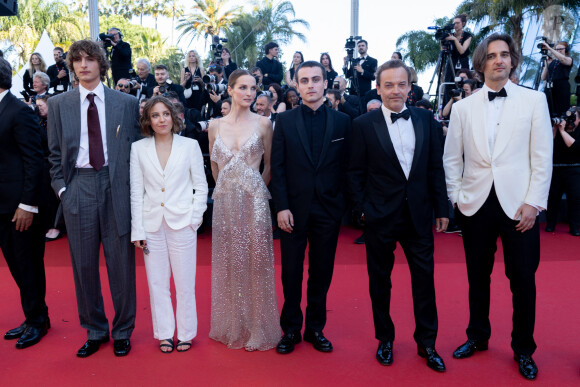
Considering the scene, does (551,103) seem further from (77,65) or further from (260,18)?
(260,18)

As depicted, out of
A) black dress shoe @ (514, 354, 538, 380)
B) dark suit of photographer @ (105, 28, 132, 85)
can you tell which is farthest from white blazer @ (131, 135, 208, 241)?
dark suit of photographer @ (105, 28, 132, 85)

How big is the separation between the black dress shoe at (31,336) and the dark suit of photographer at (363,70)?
21.4 feet

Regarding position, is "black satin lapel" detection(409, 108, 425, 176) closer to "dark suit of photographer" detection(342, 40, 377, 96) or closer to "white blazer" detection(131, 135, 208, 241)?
"white blazer" detection(131, 135, 208, 241)

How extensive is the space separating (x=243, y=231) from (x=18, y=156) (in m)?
1.55


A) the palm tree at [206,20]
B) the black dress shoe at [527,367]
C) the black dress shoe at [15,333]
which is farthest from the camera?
the palm tree at [206,20]

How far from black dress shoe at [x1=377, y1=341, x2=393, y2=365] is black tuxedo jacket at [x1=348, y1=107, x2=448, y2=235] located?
697 mm

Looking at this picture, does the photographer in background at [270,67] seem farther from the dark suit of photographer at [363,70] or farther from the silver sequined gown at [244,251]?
the silver sequined gown at [244,251]

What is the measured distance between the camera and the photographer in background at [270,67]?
28.6 feet

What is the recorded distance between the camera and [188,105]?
7.51 meters

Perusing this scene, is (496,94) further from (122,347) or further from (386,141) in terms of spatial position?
(122,347)

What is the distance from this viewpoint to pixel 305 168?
2969 mm

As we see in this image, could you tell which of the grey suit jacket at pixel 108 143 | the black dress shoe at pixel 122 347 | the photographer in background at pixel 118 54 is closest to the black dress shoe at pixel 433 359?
the black dress shoe at pixel 122 347

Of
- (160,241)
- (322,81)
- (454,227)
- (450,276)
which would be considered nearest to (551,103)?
(454,227)

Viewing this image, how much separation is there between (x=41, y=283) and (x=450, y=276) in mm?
3410
